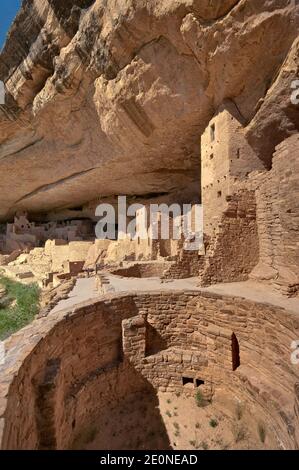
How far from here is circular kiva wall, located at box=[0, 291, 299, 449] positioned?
303 cm

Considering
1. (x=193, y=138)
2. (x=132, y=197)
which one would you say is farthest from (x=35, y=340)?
(x=132, y=197)

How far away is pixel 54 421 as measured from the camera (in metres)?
3.02

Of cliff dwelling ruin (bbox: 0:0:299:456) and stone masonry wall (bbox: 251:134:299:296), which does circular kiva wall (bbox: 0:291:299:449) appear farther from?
stone masonry wall (bbox: 251:134:299:296)

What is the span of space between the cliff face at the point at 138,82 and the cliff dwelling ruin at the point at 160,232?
5 centimetres

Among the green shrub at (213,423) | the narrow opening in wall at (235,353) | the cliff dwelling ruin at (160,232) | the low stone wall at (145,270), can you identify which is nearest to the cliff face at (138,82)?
the cliff dwelling ruin at (160,232)

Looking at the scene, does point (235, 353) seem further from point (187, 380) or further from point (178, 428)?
point (178, 428)

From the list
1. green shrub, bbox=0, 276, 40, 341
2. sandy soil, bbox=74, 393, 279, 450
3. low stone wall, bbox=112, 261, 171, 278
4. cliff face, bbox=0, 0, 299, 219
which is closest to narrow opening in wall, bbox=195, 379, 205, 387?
sandy soil, bbox=74, 393, 279, 450

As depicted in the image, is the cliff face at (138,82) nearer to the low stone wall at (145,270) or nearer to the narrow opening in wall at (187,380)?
the low stone wall at (145,270)

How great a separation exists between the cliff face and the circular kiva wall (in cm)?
680

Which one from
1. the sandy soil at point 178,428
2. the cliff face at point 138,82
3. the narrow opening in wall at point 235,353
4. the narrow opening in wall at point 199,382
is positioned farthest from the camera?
the cliff face at point 138,82

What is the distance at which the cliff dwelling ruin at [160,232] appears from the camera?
147 inches

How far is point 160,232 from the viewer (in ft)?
44.6

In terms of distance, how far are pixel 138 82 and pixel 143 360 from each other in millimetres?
9561

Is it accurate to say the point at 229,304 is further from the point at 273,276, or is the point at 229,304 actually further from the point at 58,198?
the point at 58,198
